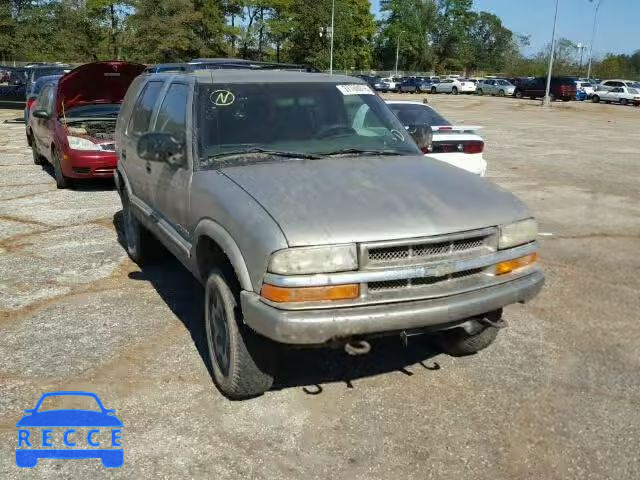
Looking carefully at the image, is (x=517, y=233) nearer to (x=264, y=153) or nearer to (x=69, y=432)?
(x=264, y=153)

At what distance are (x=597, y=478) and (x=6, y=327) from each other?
412cm

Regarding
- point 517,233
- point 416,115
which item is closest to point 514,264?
point 517,233

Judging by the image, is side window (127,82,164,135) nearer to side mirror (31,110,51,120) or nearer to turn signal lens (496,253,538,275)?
turn signal lens (496,253,538,275)

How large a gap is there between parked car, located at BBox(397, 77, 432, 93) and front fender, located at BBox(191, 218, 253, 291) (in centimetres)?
5787

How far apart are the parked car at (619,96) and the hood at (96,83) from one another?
132 feet

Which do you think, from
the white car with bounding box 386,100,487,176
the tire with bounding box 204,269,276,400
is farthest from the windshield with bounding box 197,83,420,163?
the white car with bounding box 386,100,487,176

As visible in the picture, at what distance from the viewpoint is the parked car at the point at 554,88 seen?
45594 millimetres

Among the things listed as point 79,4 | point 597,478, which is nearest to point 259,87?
point 597,478

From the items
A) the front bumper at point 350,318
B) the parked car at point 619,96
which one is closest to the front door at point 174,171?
the front bumper at point 350,318

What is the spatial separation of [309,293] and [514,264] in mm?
1272

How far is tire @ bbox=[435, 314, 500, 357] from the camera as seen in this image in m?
4.14

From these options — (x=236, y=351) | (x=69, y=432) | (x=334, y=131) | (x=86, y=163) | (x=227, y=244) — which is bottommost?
(x=69, y=432)

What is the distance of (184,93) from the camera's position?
4.38m

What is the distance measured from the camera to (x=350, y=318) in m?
3.02
